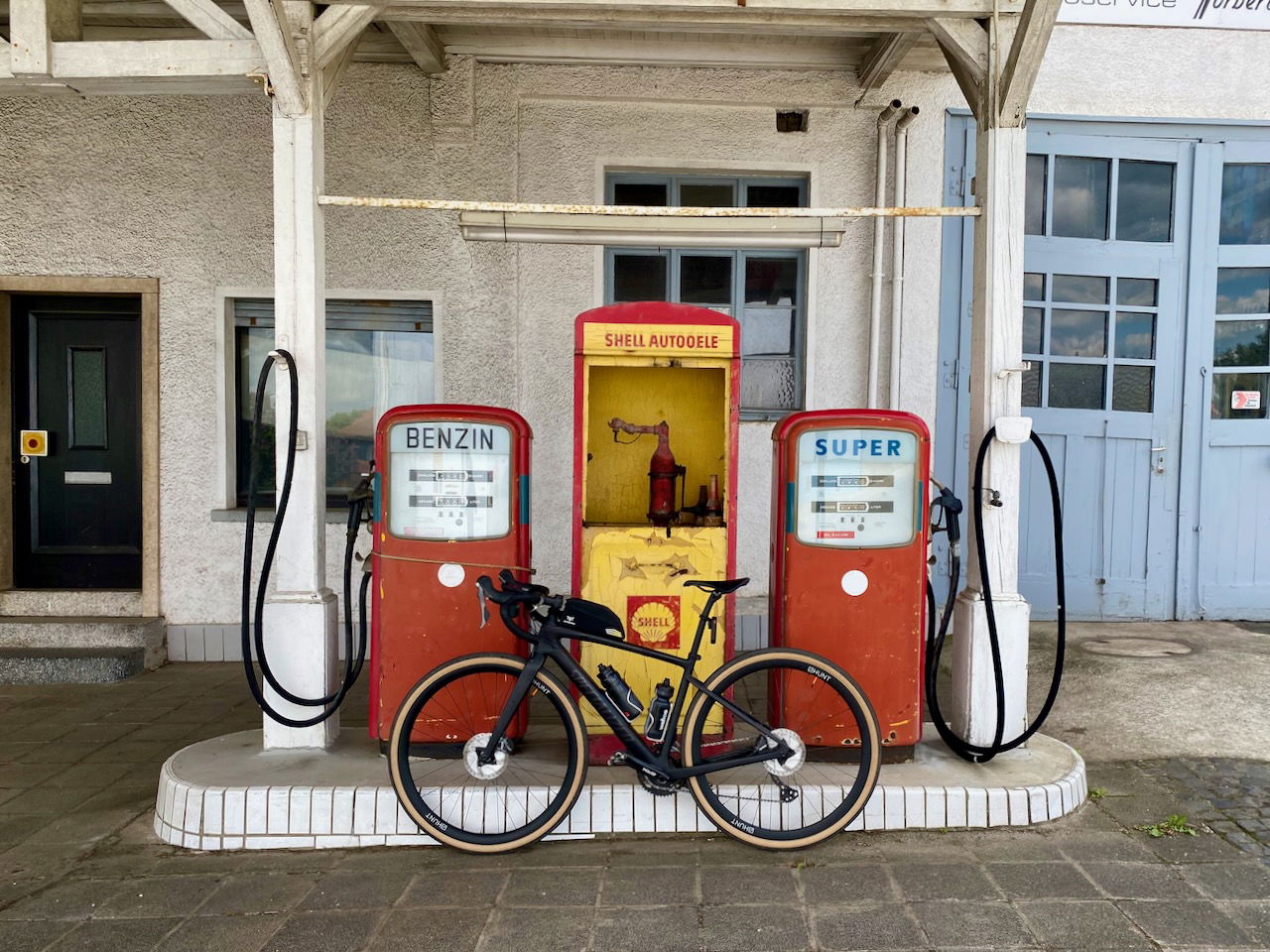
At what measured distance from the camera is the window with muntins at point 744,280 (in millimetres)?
5852

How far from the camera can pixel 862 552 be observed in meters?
3.47

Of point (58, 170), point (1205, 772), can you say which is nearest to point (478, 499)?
point (1205, 772)

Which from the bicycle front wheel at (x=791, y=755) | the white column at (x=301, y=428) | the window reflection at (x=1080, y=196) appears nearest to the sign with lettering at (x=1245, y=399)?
the window reflection at (x=1080, y=196)

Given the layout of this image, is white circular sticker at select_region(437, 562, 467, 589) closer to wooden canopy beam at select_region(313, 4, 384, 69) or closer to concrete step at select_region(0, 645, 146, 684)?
wooden canopy beam at select_region(313, 4, 384, 69)

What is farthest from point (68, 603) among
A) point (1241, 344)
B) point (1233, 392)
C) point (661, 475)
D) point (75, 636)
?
point (1241, 344)

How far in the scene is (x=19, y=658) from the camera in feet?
17.5

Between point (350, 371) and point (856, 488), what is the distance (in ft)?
12.3

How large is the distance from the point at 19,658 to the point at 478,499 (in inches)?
147

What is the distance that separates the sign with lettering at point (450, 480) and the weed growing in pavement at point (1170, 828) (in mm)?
2733

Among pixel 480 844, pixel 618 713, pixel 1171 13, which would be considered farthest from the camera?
pixel 1171 13

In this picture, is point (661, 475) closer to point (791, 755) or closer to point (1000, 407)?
point (791, 755)

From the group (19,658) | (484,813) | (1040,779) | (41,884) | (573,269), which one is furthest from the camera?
(573,269)

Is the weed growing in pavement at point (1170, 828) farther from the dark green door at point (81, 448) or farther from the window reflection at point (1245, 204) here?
the dark green door at point (81, 448)

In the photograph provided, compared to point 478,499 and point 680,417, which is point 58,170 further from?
point 680,417
